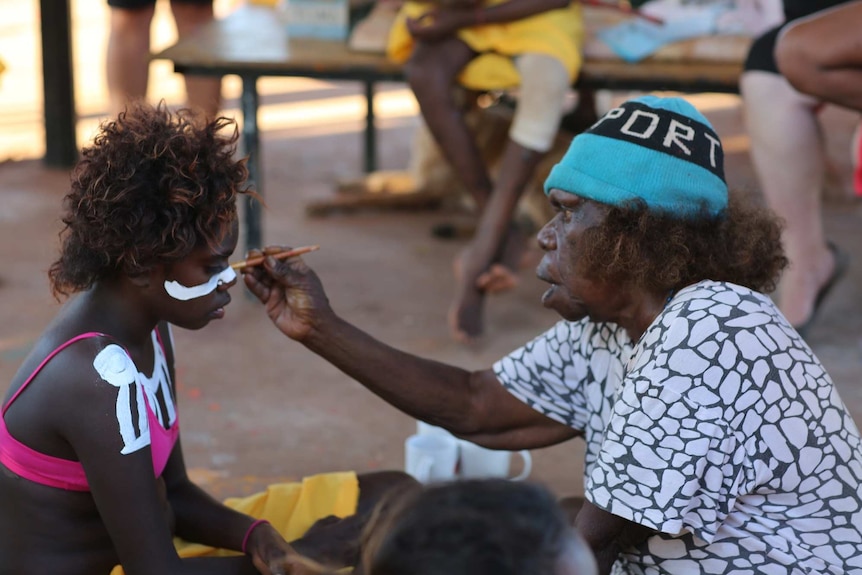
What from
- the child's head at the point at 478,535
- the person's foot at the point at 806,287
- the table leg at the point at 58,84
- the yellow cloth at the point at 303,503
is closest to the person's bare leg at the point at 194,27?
the table leg at the point at 58,84

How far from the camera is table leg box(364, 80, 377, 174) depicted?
5.99 m

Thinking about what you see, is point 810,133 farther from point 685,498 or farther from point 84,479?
point 84,479

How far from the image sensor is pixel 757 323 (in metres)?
1.77

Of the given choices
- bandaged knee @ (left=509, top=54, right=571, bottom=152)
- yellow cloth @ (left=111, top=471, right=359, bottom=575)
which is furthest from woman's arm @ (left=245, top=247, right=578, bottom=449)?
bandaged knee @ (left=509, top=54, right=571, bottom=152)

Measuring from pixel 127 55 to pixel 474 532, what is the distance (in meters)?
4.61

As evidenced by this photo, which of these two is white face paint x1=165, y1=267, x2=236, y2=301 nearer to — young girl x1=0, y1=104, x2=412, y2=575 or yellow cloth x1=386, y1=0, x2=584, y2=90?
young girl x1=0, y1=104, x2=412, y2=575

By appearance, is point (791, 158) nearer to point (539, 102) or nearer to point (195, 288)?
point (539, 102)

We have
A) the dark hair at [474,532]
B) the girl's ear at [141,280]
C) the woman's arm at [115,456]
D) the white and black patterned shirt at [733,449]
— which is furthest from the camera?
the girl's ear at [141,280]

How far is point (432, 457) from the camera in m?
2.86

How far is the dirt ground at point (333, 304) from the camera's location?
329 centimetres

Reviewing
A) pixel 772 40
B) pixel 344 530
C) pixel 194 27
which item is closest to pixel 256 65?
pixel 194 27

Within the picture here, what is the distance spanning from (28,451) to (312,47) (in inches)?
117

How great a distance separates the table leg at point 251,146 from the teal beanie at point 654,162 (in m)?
2.48

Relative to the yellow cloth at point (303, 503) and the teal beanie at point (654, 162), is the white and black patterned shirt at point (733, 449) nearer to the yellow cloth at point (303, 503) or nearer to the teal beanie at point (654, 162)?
the teal beanie at point (654, 162)
